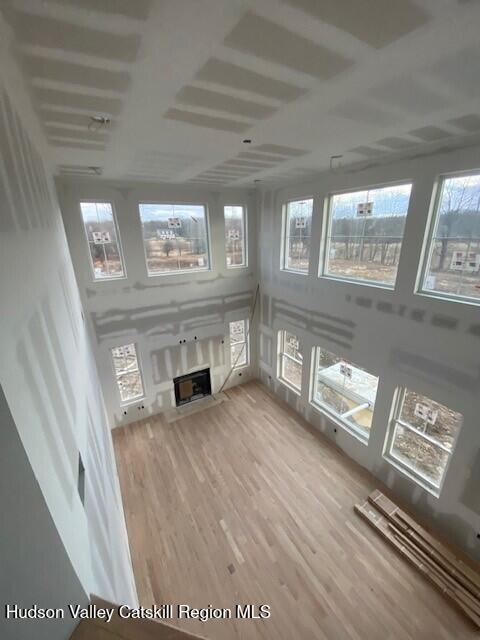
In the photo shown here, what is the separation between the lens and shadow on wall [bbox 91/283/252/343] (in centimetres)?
490

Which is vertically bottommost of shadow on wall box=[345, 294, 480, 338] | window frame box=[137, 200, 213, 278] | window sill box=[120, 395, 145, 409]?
window sill box=[120, 395, 145, 409]

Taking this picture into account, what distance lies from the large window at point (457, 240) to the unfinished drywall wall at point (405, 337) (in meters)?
0.14

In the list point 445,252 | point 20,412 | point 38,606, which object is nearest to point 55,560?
point 38,606

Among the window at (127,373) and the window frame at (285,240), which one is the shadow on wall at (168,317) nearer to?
the window at (127,373)

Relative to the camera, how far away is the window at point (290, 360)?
568cm

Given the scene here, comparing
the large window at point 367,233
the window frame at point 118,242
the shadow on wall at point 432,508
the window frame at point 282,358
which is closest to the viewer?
the shadow on wall at point 432,508

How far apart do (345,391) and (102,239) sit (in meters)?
5.11

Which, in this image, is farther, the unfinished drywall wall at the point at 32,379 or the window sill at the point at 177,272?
the window sill at the point at 177,272

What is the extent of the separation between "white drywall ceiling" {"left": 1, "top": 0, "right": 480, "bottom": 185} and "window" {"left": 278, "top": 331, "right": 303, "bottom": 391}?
390 cm

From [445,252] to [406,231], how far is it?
0.50 metres

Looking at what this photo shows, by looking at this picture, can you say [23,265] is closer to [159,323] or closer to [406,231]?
[406,231]

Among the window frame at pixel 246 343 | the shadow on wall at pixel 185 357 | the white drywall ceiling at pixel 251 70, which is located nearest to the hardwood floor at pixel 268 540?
the shadow on wall at pixel 185 357

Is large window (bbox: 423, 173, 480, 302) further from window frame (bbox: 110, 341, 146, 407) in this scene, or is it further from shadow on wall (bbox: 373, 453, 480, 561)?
window frame (bbox: 110, 341, 146, 407)

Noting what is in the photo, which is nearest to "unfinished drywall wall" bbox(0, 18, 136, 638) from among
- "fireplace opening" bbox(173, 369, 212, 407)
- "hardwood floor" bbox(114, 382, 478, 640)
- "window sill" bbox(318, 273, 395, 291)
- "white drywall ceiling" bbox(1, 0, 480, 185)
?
"white drywall ceiling" bbox(1, 0, 480, 185)
